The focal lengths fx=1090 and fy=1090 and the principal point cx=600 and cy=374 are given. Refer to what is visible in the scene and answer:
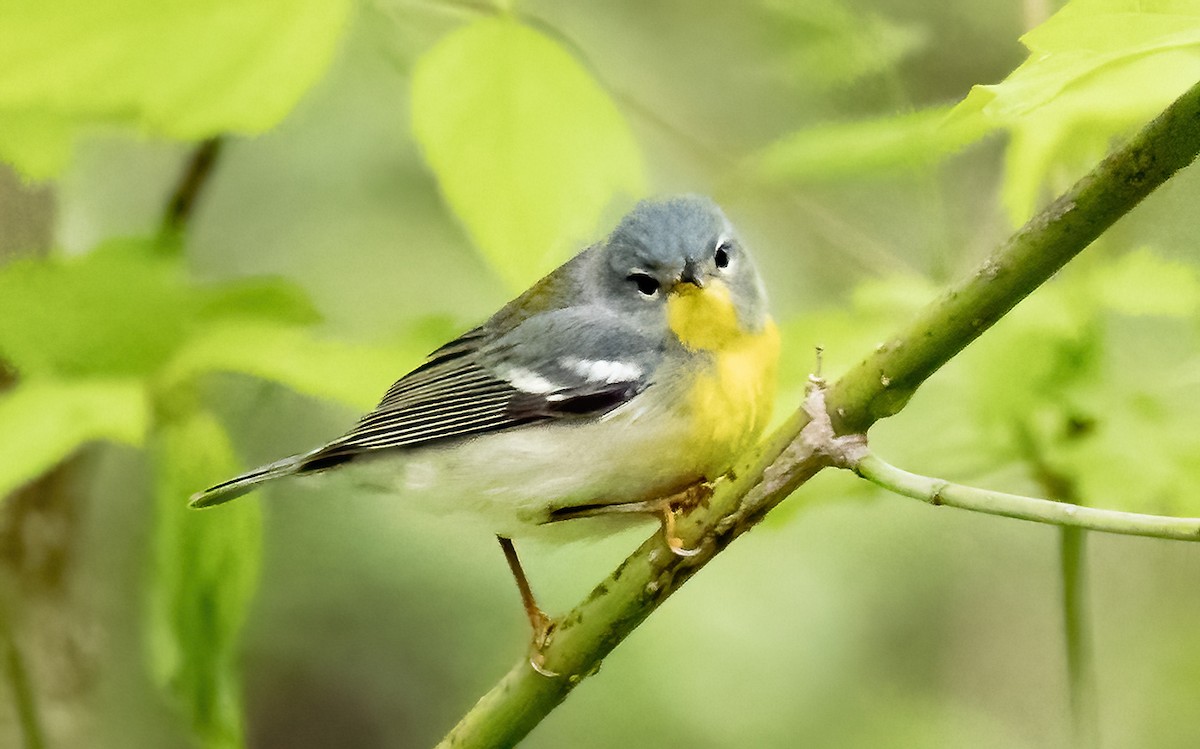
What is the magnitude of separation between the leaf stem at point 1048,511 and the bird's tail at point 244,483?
416 mm

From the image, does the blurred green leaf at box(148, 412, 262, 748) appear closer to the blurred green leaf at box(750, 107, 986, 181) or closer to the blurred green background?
the blurred green background

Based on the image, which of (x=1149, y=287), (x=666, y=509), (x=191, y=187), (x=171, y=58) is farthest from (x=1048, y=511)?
(x=191, y=187)

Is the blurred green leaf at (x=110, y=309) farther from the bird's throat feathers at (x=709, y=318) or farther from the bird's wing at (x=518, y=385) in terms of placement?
the bird's throat feathers at (x=709, y=318)

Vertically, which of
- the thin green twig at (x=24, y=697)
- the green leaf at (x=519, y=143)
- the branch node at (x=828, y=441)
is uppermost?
the green leaf at (x=519, y=143)

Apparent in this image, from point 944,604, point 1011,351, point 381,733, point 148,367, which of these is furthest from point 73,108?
point 944,604

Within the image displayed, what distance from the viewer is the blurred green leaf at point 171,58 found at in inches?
26.7

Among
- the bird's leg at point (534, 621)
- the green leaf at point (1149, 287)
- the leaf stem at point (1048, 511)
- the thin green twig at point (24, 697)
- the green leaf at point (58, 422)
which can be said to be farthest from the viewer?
the thin green twig at point (24, 697)

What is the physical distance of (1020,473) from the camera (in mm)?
916

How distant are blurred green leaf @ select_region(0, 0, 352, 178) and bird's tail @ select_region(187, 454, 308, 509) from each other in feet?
0.74

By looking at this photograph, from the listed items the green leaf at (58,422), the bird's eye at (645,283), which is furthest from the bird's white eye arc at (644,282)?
the green leaf at (58,422)

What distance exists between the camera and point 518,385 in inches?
33.3

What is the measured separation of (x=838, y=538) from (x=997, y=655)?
43 centimetres

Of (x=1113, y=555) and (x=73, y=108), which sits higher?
(x=73, y=108)

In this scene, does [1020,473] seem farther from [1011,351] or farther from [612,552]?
[612,552]
